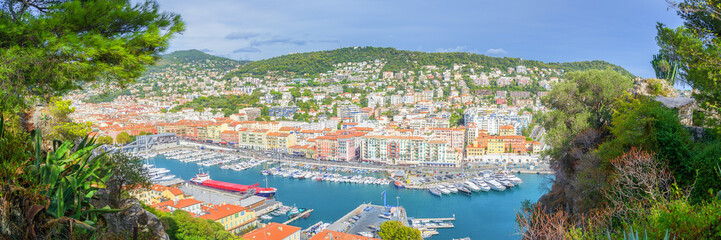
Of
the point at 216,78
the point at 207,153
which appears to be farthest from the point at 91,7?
the point at 216,78

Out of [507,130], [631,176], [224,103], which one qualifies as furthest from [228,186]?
[224,103]

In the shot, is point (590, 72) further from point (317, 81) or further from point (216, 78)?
point (216, 78)

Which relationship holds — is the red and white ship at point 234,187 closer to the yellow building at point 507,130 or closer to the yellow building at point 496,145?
the yellow building at point 496,145

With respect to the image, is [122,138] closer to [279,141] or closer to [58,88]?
[279,141]

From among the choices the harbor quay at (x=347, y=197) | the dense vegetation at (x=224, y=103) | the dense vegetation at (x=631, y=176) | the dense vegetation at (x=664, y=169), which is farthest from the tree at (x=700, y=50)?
the dense vegetation at (x=224, y=103)

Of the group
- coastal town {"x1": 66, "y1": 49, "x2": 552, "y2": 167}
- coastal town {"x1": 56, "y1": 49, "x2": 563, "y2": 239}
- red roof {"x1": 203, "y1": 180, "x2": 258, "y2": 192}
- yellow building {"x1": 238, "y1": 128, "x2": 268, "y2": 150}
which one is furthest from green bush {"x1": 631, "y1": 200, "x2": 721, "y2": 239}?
yellow building {"x1": 238, "y1": 128, "x2": 268, "y2": 150}

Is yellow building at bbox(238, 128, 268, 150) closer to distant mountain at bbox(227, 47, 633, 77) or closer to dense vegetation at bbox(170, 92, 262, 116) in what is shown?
dense vegetation at bbox(170, 92, 262, 116)

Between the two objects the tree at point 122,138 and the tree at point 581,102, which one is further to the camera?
the tree at point 122,138
